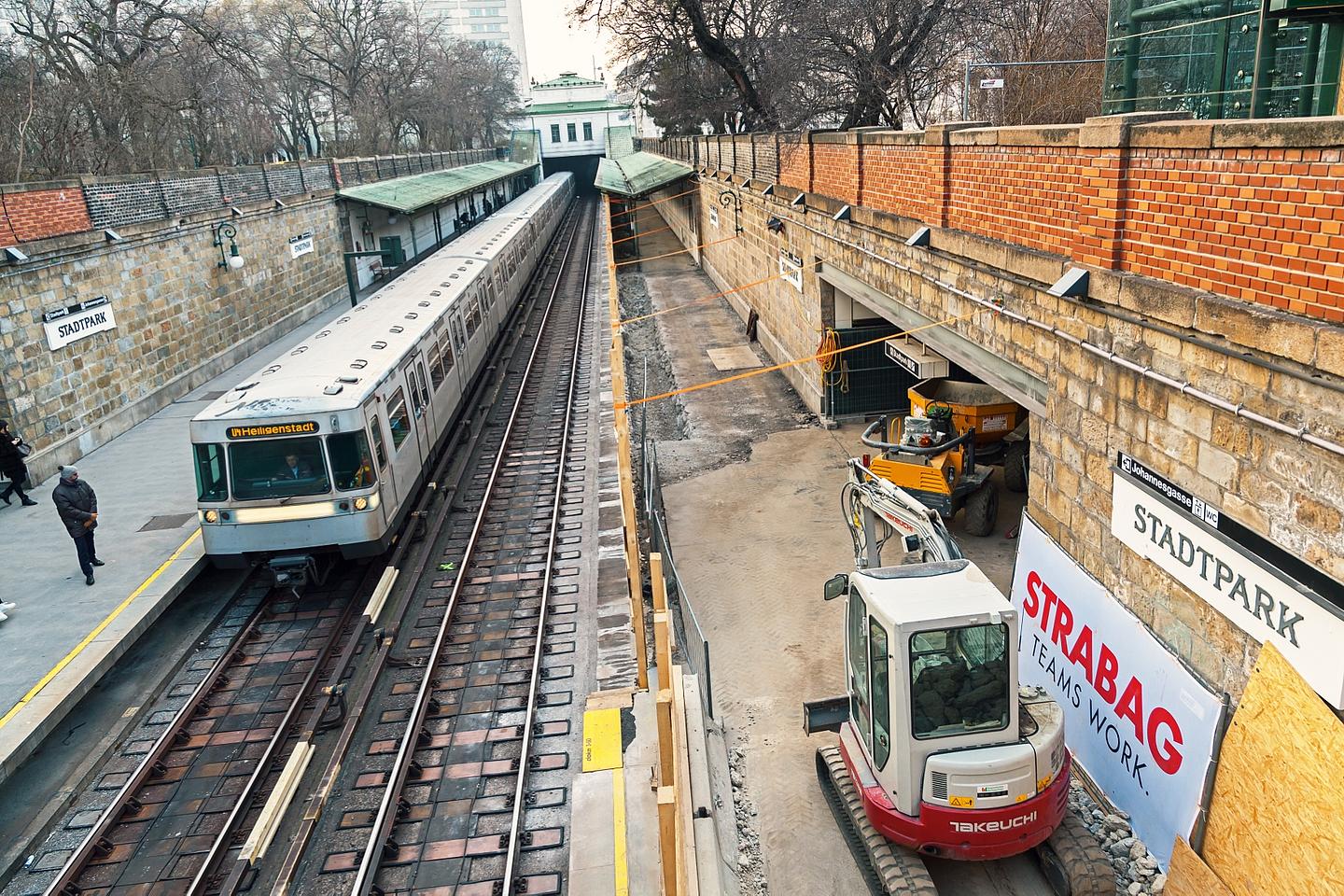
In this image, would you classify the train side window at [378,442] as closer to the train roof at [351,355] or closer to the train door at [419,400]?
the train roof at [351,355]

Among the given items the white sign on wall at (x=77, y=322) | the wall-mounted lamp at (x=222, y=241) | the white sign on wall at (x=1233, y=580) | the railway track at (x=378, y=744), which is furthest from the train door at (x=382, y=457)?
the wall-mounted lamp at (x=222, y=241)

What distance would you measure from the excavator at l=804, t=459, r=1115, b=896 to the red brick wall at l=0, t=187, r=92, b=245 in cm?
1582

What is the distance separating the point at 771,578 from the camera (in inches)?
442

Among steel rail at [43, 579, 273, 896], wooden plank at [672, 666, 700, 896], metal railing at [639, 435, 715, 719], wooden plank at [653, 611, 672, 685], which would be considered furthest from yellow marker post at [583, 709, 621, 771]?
steel rail at [43, 579, 273, 896]

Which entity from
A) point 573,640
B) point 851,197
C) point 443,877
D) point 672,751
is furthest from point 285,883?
point 851,197

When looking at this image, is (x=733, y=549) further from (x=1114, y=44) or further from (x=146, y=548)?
(x=1114, y=44)

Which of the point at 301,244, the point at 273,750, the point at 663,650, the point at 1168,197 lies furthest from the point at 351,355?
the point at 301,244

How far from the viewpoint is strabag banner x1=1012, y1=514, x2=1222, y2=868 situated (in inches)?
234

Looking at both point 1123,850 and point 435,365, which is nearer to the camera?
point 1123,850

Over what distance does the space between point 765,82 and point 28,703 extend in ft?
89.2

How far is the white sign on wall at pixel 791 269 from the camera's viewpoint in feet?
57.4

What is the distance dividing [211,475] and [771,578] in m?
6.44

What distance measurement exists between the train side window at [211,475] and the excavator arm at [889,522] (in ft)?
22.4

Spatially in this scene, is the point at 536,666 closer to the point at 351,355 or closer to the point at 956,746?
the point at 956,746
